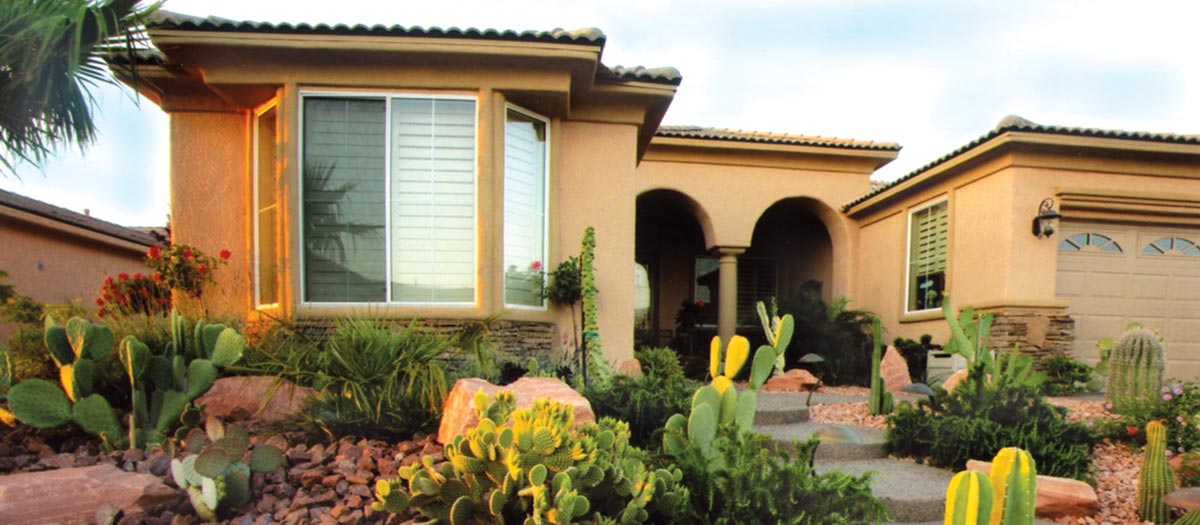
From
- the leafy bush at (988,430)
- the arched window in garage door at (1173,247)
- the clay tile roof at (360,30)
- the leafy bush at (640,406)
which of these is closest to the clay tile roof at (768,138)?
the arched window in garage door at (1173,247)

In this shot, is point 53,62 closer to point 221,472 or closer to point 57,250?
point 221,472

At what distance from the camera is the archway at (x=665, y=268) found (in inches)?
538

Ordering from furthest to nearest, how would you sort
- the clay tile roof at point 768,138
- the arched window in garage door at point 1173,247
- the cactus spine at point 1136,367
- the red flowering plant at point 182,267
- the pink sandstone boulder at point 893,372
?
the clay tile roof at point 768,138, the arched window in garage door at point 1173,247, the pink sandstone boulder at point 893,372, the red flowering plant at point 182,267, the cactus spine at point 1136,367

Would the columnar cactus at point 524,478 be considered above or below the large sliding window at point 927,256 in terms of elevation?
below

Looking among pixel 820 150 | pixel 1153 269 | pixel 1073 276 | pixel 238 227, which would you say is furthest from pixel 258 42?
pixel 1153 269

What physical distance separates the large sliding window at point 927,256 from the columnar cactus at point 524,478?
8559mm

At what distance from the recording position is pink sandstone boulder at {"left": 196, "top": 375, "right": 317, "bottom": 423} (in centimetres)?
445

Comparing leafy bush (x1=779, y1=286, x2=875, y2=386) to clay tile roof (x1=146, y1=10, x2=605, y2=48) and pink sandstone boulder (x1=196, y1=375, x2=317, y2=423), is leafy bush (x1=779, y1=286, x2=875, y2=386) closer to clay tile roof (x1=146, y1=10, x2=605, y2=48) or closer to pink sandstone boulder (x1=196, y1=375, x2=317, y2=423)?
clay tile roof (x1=146, y1=10, x2=605, y2=48)

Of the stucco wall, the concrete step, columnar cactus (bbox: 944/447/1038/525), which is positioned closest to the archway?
the concrete step

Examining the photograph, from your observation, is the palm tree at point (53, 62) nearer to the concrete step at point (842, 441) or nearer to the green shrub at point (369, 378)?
the green shrub at point (369, 378)

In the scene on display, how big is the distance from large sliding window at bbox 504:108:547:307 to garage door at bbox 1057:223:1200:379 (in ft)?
22.2

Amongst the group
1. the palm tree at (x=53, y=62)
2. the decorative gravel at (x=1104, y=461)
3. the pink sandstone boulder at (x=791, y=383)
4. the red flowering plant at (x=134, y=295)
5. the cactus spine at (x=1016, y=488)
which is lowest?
the pink sandstone boulder at (x=791, y=383)

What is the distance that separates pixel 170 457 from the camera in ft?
12.3

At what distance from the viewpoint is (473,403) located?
344cm
